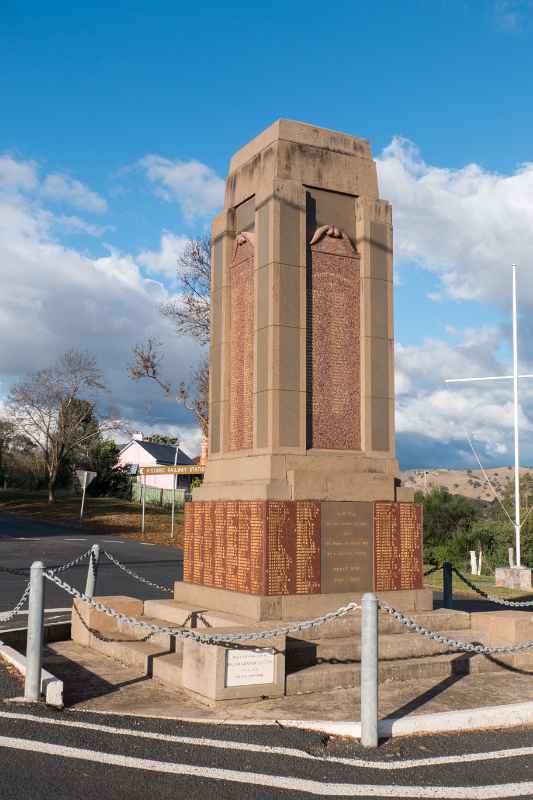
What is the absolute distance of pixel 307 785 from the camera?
525 centimetres

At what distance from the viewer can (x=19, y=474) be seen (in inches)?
2773

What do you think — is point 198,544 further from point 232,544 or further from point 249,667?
point 249,667

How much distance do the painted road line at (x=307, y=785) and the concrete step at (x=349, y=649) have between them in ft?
8.42

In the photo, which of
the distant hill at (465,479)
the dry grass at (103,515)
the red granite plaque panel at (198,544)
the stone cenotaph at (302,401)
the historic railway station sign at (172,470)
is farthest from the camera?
the distant hill at (465,479)

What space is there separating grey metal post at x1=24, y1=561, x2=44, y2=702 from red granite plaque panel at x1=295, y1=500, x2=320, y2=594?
3139 mm

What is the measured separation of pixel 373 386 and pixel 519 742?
17.3ft

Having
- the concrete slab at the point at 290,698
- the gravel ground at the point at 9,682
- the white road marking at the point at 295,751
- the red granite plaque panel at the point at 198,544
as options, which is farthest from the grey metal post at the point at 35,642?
the red granite plaque panel at the point at 198,544

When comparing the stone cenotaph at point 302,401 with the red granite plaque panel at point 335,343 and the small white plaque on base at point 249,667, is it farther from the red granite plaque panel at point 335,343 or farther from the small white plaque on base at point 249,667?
the small white plaque on base at point 249,667

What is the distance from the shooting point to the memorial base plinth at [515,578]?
76.6 feet

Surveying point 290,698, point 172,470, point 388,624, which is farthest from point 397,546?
point 172,470

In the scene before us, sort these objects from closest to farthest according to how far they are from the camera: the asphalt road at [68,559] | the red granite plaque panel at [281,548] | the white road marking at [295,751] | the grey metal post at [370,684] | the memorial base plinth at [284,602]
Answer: the white road marking at [295,751], the grey metal post at [370,684], the memorial base plinth at [284,602], the red granite plaque panel at [281,548], the asphalt road at [68,559]

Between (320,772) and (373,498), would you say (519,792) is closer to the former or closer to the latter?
(320,772)

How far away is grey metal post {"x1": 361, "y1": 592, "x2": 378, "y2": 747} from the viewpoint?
243 inches

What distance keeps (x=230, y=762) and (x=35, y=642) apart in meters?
2.51
